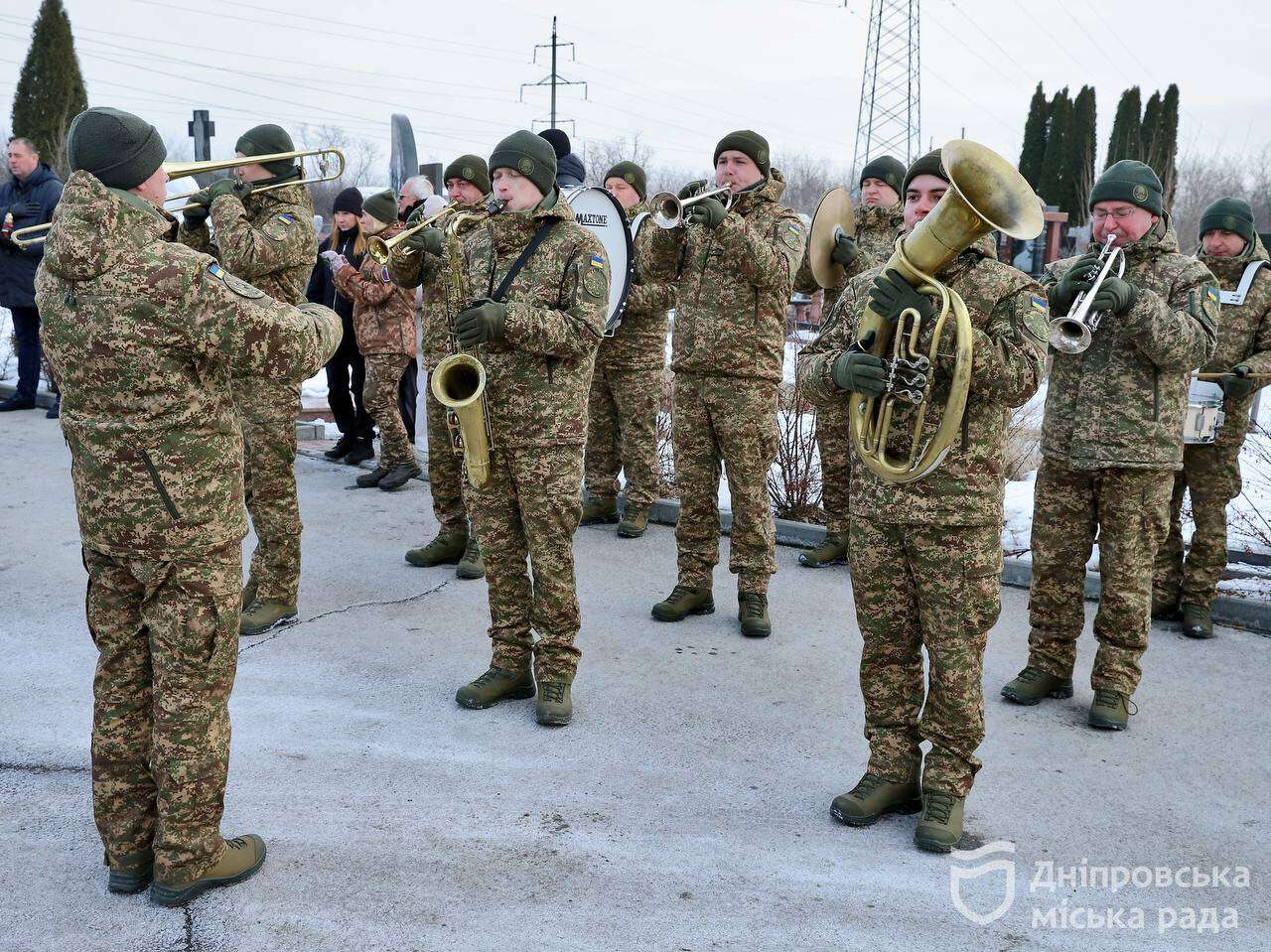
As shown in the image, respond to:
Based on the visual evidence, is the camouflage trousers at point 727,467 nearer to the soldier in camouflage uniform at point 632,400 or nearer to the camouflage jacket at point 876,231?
the camouflage jacket at point 876,231

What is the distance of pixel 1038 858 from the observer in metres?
3.50

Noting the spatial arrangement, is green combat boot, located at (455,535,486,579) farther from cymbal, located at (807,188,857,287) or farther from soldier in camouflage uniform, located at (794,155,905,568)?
cymbal, located at (807,188,857,287)

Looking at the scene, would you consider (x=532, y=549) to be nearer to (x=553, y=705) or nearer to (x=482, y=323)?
(x=553, y=705)

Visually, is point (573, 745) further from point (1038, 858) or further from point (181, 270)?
point (181, 270)

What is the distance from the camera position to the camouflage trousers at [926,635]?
11.5 ft

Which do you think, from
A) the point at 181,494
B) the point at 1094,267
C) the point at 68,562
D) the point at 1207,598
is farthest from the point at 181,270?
the point at 1207,598

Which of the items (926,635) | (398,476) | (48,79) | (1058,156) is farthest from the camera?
(1058,156)

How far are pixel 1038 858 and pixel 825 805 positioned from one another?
0.74 metres

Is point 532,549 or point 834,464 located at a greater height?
point 834,464

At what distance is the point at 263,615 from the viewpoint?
17.8 ft

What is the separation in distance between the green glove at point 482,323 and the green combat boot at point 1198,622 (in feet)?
13.1

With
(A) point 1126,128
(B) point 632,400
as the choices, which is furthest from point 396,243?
(A) point 1126,128

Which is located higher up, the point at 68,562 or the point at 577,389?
the point at 577,389

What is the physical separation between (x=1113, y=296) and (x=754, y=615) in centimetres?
236
